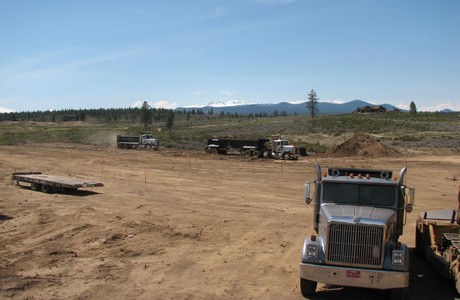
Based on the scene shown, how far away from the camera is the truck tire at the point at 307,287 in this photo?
955 centimetres

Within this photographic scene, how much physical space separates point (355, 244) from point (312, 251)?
84cm

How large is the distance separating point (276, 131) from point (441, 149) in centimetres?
4047

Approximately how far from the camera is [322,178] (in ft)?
34.7

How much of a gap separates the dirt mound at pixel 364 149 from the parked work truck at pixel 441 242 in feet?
114

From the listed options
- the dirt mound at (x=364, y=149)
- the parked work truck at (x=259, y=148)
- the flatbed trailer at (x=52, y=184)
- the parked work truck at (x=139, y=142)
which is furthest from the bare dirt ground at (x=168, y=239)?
the parked work truck at (x=139, y=142)

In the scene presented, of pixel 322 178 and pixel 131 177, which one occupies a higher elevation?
pixel 322 178

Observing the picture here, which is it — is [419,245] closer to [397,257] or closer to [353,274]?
[397,257]

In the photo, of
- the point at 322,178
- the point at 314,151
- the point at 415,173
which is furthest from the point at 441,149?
the point at 322,178

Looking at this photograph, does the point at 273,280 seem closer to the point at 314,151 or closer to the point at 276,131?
the point at 314,151

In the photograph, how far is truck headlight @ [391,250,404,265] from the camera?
348 inches

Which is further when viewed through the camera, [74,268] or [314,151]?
[314,151]

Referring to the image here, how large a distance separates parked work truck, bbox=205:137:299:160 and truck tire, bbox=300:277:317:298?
36.5 meters

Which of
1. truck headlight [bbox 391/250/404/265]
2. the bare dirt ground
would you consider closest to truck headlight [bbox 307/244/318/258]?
the bare dirt ground

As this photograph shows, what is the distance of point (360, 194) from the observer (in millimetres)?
10219
